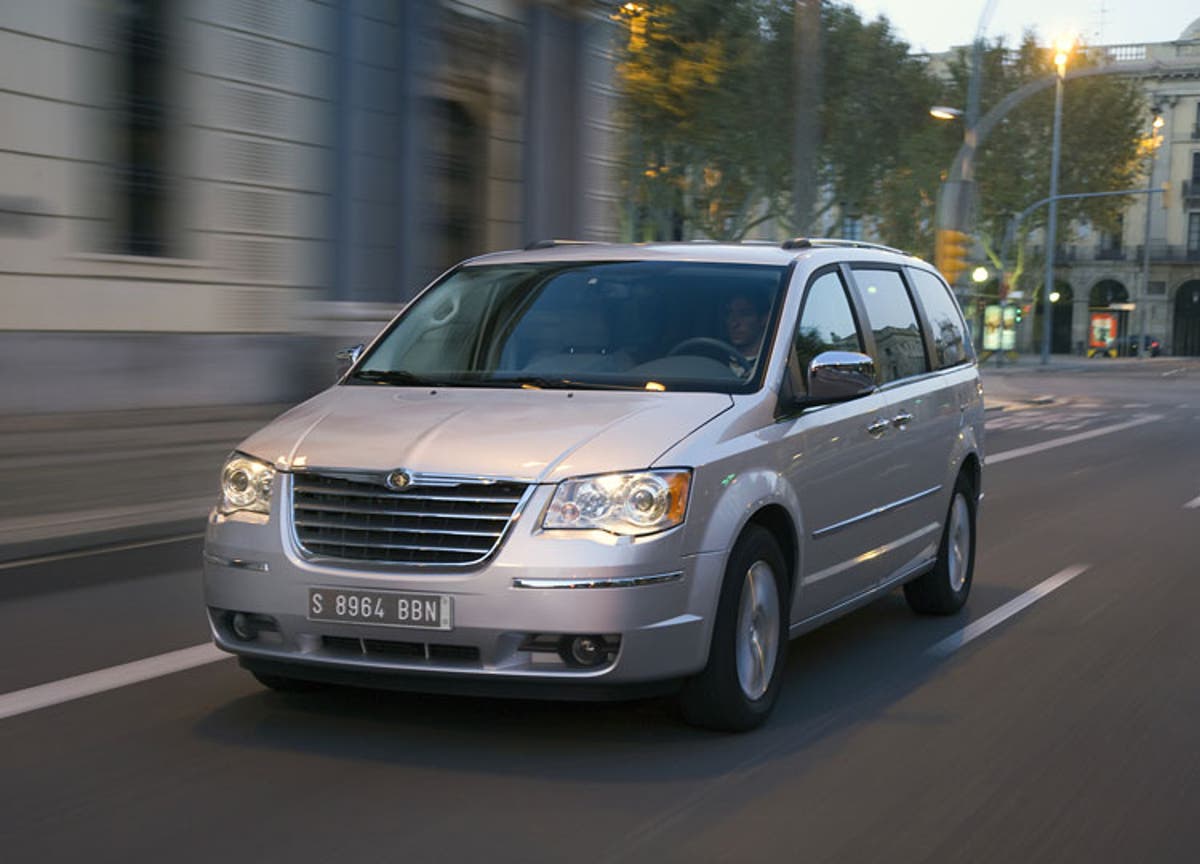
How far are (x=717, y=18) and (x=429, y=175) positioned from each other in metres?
16.8

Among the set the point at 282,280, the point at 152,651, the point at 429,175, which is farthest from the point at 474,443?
the point at 429,175

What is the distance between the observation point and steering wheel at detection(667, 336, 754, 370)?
6016 millimetres

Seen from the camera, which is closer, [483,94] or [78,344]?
[78,344]

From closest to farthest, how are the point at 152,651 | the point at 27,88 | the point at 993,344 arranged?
the point at 152,651
the point at 27,88
the point at 993,344

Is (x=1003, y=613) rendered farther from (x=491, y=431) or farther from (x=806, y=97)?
(x=806, y=97)

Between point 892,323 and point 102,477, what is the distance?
6043mm

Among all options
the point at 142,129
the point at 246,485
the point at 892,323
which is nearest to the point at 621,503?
the point at 246,485

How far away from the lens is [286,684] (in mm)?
5832

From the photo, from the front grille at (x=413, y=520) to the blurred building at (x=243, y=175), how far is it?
8664 mm

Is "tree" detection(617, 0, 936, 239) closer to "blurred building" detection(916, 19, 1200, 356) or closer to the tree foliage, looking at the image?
the tree foliage

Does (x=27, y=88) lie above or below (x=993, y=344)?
above

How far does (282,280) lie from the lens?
17.4 m

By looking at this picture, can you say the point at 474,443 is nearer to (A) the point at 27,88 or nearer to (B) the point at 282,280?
(A) the point at 27,88

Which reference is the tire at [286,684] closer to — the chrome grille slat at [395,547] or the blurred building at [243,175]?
the chrome grille slat at [395,547]
